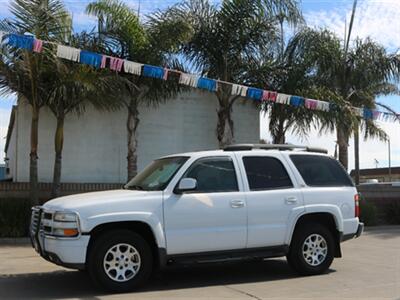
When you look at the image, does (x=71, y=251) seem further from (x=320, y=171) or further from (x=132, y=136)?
(x=132, y=136)

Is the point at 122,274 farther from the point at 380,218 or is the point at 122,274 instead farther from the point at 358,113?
the point at 380,218

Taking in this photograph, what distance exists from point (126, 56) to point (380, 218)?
10.1m

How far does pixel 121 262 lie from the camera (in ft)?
24.7

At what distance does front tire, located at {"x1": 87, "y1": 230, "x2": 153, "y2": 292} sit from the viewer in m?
7.36

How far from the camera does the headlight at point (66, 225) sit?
7.28 m

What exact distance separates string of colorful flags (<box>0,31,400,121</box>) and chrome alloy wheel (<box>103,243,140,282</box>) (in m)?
6.35

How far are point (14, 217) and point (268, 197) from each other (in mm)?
7973

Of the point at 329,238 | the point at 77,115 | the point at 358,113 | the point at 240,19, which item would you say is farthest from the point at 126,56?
the point at 329,238

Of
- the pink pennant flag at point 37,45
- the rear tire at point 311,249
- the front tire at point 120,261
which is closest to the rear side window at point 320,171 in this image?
the rear tire at point 311,249

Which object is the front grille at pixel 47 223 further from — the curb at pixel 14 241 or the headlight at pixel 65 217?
the curb at pixel 14 241

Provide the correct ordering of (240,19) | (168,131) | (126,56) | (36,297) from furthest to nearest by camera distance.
A: (168,131) < (240,19) < (126,56) < (36,297)

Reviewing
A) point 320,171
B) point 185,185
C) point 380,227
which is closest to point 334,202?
point 320,171

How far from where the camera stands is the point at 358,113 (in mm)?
16953

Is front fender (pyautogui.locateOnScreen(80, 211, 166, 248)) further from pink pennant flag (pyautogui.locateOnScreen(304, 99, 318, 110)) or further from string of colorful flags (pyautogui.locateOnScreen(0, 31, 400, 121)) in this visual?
pink pennant flag (pyautogui.locateOnScreen(304, 99, 318, 110))
